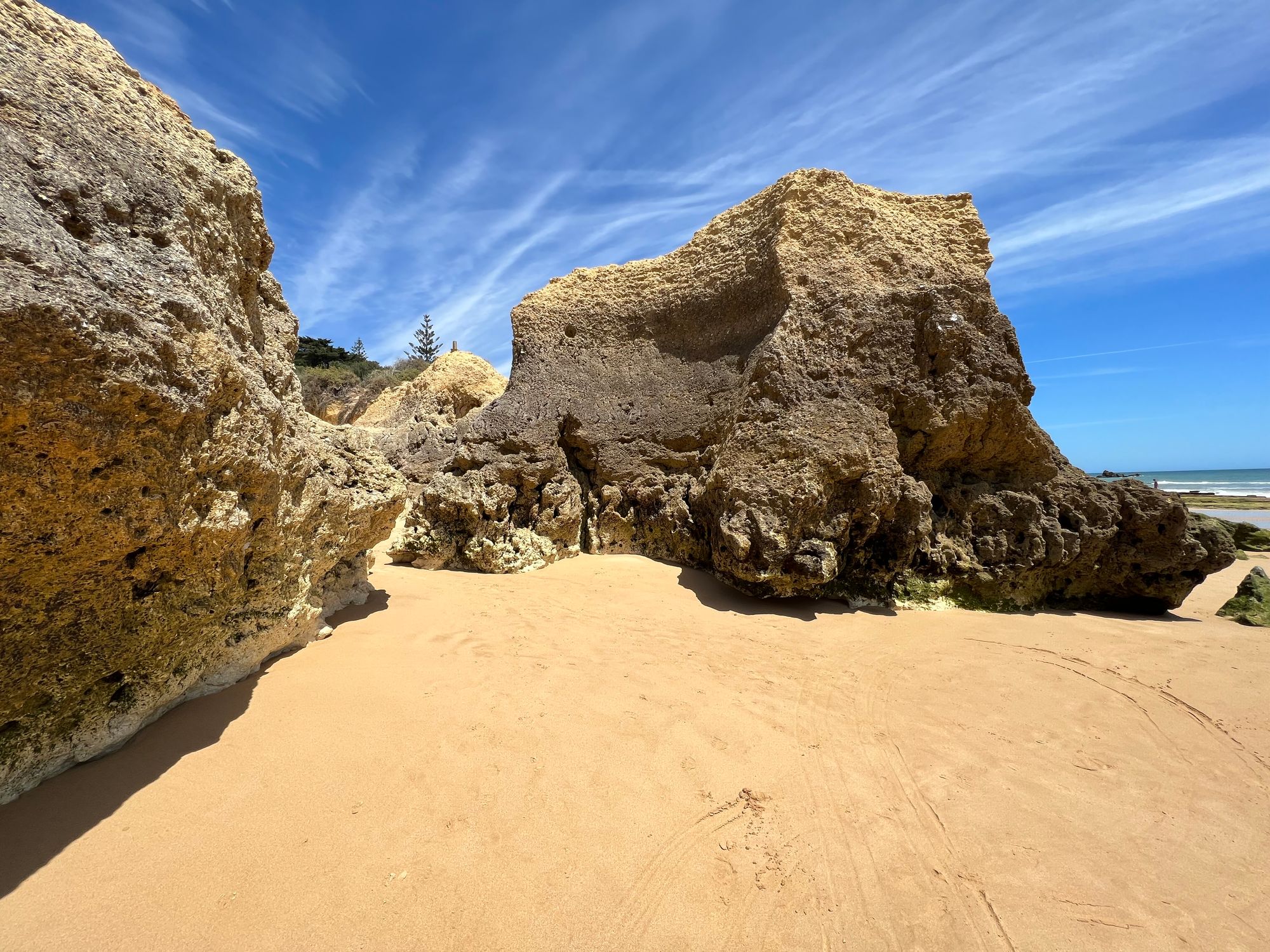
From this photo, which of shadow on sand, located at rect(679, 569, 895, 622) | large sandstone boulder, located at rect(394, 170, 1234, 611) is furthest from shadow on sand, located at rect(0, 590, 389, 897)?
shadow on sand, located at rect(679, 569, 895, 622)

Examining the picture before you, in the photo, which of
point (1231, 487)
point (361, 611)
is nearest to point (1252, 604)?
point (361, 611)

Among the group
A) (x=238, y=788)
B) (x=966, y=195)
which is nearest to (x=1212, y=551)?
(x=966, y=195)

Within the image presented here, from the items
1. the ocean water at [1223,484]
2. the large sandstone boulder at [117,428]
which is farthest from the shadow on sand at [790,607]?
the ocean water at [1223,484]

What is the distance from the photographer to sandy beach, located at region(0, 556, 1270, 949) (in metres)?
1.80

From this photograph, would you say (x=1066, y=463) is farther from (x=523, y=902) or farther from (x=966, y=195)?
(x=523, y=902)

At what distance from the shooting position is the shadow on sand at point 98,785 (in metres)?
1.81

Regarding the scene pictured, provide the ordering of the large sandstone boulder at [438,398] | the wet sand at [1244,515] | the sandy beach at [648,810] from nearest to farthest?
the sandy beach at [648,810] → the large sandstone boulder at [438,398] → the wet sand at [1244,515]

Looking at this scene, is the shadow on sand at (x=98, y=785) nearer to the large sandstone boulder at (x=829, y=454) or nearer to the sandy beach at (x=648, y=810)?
the sandy beach at (x=648, y=810)

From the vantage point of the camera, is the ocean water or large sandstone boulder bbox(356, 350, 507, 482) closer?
large sandstone boulder bbox(356, 350, 507, 482)

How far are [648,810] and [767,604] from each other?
124 inches

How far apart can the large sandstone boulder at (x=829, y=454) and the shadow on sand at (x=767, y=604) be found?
0.14m

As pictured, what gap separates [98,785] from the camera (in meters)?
2.09

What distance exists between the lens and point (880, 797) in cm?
253

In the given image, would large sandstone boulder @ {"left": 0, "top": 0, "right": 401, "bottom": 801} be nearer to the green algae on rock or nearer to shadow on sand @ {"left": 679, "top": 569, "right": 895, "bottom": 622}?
shadow on sand @ {"left": 679, "top": 569, "right": 895, "bottom": 622}
